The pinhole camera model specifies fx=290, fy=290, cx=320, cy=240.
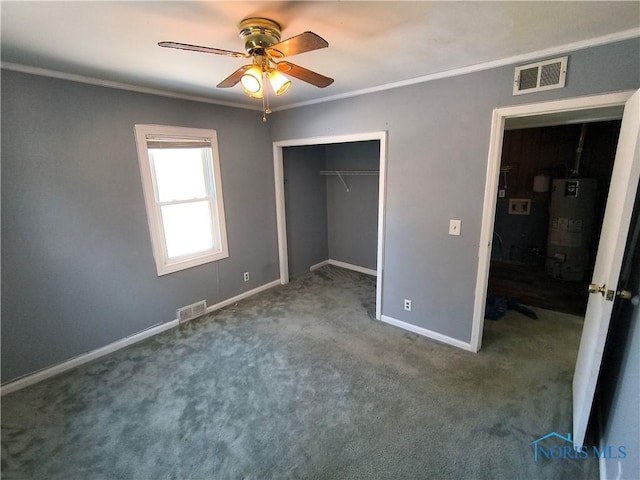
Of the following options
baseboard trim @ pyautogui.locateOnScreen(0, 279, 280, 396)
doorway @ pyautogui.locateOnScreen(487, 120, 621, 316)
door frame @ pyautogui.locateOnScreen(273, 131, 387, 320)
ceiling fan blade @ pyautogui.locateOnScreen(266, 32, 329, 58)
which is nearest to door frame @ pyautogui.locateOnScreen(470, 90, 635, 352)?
door frame @ pyautogui.locateOnScreen(273, 131, 387, 320)

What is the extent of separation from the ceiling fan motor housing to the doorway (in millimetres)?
3292

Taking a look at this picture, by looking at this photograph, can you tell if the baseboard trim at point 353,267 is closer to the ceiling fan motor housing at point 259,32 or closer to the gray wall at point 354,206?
the gray wall at point 354,206

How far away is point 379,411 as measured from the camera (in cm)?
201

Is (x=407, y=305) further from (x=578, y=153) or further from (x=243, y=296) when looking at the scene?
(x=578, y=153)

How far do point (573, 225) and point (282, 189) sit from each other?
4.20 metres

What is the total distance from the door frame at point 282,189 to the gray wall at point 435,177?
0.19 ft

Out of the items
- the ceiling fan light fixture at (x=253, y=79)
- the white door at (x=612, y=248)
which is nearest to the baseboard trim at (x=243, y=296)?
the ceiling fan light fixture at (x=253, y=79)

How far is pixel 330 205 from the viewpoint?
4.91 meters

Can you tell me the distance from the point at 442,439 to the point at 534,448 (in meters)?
0.52

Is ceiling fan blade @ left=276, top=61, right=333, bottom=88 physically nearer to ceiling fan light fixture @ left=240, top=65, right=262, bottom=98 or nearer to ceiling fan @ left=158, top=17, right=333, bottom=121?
ceiling fan @ left=158, top=17, right=333, bottom=121

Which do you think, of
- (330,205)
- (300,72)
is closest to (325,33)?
(300,72)

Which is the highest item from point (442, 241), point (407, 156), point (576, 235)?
point (407, 156)

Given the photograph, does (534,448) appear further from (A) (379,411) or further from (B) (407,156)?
(B) (407,156)

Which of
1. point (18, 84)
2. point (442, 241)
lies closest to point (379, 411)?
point (442, 241)
